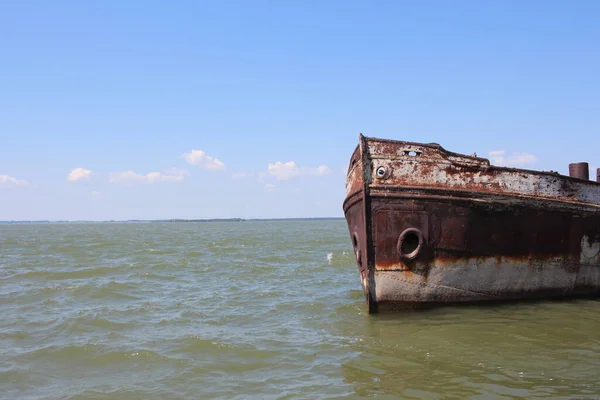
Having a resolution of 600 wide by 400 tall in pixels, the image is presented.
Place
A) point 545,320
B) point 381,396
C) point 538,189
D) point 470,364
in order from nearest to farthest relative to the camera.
Answer: point 381,396 < point 470,364 < point 545,320 < point 538,189

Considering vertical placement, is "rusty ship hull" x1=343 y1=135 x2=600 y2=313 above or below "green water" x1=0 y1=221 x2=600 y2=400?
above

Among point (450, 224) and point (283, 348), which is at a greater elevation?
point (450, 224)

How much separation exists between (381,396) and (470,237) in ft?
12.2

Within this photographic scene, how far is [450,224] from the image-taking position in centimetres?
806

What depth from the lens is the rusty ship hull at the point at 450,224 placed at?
8.06m

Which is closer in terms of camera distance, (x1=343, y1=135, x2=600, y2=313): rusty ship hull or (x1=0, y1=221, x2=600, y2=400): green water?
(x1=0, y1=221, x2=600, y2=400): green water

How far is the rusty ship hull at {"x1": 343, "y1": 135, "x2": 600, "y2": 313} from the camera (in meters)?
8.06

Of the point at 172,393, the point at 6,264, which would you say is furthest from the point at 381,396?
the point at 6,264

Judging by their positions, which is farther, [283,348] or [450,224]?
[450,224]

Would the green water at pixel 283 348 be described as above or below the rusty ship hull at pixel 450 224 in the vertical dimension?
below

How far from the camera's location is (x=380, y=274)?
26.9 ft

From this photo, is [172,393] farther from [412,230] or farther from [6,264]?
[6,264]

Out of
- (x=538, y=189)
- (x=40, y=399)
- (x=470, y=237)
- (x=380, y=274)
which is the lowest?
(x=40, y=399)

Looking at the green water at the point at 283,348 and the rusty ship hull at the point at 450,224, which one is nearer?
the green water at the point at 283,348
